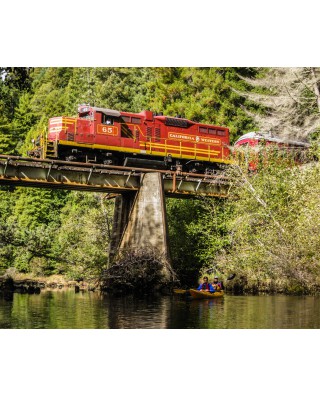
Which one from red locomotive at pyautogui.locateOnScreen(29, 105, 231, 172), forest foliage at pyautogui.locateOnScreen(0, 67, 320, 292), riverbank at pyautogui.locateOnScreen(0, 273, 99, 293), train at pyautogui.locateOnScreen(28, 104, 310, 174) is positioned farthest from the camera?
riverbank at pyautogui.locateOnScreen(0, 273, 99, 293)

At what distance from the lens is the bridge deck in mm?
24406

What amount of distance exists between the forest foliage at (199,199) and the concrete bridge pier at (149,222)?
113 inches

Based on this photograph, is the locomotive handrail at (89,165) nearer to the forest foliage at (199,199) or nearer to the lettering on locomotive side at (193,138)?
the forest foliage at (199,199)

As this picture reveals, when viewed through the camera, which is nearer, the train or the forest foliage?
the forest foliage

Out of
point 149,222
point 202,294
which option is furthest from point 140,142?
point 202,294

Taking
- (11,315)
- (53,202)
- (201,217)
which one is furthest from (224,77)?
(11,315)

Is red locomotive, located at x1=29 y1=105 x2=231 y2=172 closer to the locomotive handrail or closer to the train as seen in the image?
the train

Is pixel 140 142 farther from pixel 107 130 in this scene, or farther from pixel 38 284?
pixel 38 284

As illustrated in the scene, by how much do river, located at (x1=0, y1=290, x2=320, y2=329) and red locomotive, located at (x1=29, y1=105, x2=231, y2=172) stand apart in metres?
8.50

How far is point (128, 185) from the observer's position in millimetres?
26875

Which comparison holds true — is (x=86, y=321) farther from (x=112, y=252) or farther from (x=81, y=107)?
(x=81, y=107)

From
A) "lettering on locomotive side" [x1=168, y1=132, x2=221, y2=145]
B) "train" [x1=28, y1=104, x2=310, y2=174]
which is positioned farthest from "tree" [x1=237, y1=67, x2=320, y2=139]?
"lettering on locomotive side" [x1=168, y1=132, x2=221, y2=145]

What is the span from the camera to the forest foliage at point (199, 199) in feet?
70.3

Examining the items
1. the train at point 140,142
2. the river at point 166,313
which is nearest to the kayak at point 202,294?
the river at point 166,313
